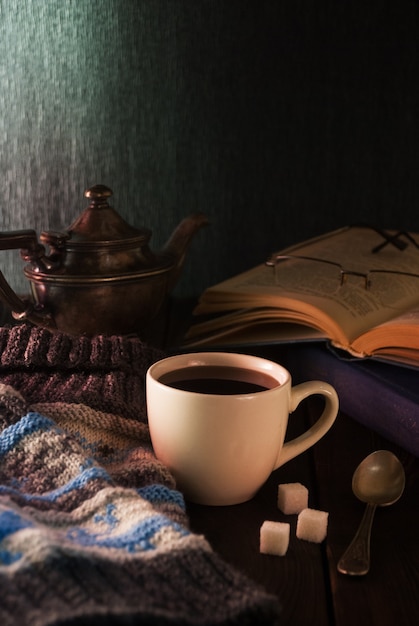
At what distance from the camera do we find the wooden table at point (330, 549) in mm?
469

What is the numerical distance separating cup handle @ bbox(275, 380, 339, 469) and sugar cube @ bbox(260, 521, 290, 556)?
0.09 m

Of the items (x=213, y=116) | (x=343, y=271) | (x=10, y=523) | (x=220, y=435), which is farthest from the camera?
(x=213, y=116)

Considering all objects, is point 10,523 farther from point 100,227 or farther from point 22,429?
point 100,227

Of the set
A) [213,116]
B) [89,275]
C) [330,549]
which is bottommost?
[330,549]

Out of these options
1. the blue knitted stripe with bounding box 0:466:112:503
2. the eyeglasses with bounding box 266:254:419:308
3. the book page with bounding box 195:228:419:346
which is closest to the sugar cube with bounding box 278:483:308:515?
the blue knitted stripe with bounding box 0:466:112:503

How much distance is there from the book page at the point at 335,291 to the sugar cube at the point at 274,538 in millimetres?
318

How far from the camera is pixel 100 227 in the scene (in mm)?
870

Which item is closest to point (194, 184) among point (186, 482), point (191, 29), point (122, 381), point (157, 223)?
point (157, 223)

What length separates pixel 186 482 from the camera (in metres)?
0.59

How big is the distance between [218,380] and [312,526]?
Result: 148mm

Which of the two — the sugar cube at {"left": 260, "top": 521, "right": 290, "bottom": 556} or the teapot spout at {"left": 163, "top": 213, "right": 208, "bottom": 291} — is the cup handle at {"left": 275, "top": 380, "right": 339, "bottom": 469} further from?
the teapot spout at {"left": 163, "top": 213, "right": 208, "bottom": 291}

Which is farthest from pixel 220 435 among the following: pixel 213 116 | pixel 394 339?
pixel 213 116

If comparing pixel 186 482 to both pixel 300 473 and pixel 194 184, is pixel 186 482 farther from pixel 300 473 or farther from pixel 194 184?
pixel 194 184

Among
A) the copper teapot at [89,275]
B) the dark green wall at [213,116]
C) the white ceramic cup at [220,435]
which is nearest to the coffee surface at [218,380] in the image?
the white ceramic cup at [220,435]
